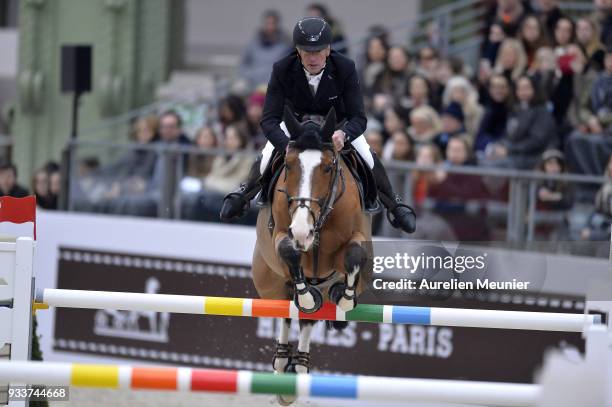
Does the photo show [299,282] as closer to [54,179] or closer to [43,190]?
[54,179]

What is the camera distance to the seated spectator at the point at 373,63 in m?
10.6

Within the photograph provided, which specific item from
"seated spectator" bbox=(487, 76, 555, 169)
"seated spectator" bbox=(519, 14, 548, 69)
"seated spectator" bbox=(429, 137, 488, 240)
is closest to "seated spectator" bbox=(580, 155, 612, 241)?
"seated spectator" bbox=(429, 137, 488, 240)

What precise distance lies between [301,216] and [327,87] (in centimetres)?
83

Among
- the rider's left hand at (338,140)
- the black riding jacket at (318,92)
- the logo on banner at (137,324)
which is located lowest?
the logo on banner at (137,324)

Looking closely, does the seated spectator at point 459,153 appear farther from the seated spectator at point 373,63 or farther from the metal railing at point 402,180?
the seated spectator at point 373,63

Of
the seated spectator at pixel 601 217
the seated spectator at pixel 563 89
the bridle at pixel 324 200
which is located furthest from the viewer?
the seated spectator at pixel 563 89

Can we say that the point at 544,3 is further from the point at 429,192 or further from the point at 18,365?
the point at 18,365

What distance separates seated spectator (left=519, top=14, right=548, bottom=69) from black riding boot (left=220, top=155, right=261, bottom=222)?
4.51 metres

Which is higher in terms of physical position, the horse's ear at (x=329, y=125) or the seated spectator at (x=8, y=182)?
the horse's ear at (x=329, y=125)

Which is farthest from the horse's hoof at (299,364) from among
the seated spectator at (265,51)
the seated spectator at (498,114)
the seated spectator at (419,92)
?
the seated spectator at (265,51)

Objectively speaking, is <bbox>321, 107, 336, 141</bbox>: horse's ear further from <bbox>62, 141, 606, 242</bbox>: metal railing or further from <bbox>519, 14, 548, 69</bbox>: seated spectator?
<bbox>519, 14, 548, 69</bbox>: seated spectator

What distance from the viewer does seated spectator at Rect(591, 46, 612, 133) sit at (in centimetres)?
893

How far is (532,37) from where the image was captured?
9.98 meters

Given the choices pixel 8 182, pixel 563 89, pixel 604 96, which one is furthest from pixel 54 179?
pixel 604 96
